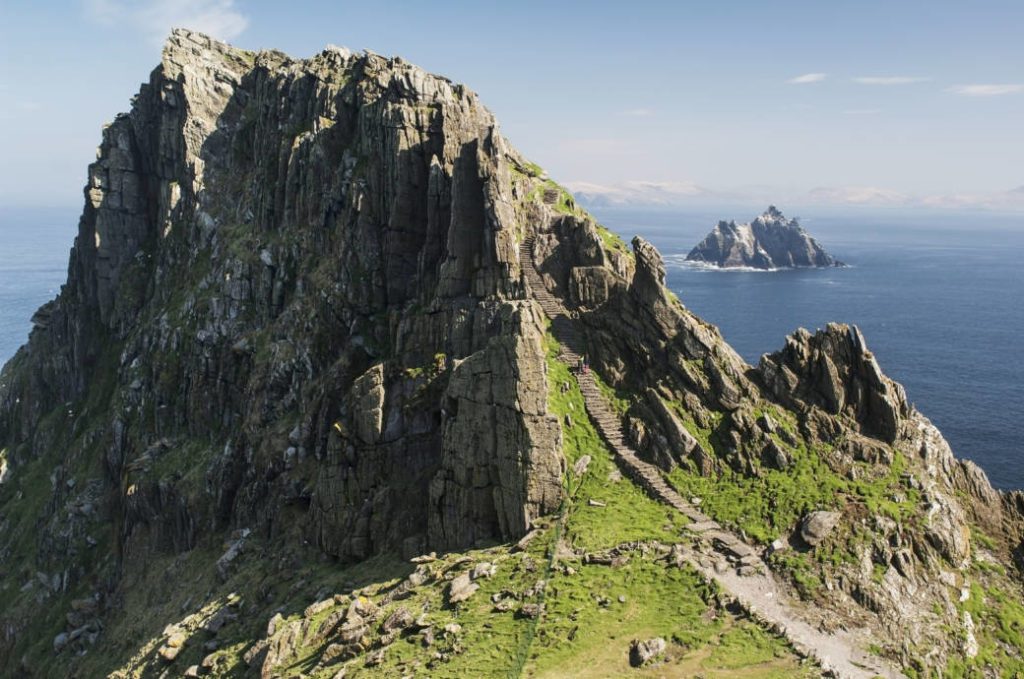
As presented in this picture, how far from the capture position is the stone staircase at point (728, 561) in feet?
138

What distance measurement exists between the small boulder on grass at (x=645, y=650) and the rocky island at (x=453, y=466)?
163 millimetres

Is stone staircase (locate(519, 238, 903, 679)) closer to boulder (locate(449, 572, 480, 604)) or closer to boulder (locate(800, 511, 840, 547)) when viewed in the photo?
boulder (locate(800, 511, 840, 547))

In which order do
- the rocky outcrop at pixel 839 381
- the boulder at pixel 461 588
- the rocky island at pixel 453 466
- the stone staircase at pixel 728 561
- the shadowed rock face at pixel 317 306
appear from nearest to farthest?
1. the stone staircase at pixel 728 561
2. the rocky island at pixel 453 466
3. the boulder at pixel 461 588
4. the rocky outcrop at pixel 839 381
5. the shadowed rock face at pixel 317 306

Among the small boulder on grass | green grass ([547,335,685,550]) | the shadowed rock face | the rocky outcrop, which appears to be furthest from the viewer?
the shadowed rock face

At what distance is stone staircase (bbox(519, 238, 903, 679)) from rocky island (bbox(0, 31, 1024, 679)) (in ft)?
0.87

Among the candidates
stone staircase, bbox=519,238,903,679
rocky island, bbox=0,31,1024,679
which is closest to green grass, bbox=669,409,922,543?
rocky island, bbox=0,31,1024,679

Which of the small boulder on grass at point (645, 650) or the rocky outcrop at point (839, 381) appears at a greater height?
the rocky outcrop at point (839, 381)

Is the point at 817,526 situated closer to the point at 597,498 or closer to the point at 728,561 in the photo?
the point at 728,561

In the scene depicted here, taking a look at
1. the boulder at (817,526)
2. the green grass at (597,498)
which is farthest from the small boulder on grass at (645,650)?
the boulder at (817,526)

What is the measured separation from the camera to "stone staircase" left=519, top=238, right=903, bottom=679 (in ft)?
138

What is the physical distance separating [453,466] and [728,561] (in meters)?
22.4

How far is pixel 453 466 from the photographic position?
59.2 metres

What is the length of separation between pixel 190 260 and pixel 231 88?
39.0 m

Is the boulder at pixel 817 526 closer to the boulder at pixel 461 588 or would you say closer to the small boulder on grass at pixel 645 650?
the small boulder on grass at pixel 645 650
